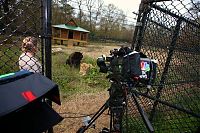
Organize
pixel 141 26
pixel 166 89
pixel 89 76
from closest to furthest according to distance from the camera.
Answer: pixel 141 26, pixel 166 89, pixel 89 76

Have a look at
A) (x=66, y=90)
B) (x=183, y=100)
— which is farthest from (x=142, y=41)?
(x=66, y=90)

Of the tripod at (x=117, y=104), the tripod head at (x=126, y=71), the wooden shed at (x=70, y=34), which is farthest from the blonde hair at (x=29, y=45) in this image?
the wooden shed at (x=70, y=34)

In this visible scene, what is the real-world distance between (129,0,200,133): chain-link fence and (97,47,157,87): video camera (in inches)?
20.8

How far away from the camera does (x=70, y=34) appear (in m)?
20.0

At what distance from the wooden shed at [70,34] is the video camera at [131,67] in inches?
664

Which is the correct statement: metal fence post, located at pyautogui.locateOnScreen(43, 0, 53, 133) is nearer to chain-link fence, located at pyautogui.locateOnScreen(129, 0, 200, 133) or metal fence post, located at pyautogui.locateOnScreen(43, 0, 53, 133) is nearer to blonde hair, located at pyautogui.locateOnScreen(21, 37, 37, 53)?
blonde hair, located at pyautogui.locateOnScreen(21, 37, 37, 53)

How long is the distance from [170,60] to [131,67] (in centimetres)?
119

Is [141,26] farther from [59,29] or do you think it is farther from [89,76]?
[59,29]

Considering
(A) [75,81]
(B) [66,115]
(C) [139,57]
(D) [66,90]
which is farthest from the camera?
(A) [75,81]

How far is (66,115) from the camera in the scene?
4148 millimetres

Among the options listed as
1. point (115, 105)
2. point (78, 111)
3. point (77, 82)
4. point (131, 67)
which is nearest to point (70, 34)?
point (77, 82)

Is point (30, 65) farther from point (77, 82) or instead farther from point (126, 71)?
point (77, 82)

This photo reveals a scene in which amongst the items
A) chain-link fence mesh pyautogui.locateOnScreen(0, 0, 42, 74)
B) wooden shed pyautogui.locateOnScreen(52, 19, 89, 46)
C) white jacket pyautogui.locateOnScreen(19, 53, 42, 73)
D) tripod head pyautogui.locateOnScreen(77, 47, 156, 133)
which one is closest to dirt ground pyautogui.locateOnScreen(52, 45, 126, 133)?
white jacket pyautogui.locateOnScreen(19, 53, 42, 73)

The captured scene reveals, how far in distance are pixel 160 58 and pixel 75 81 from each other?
488cm
